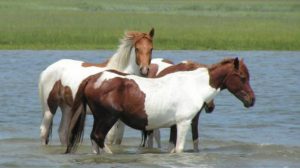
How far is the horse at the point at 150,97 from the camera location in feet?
37.4

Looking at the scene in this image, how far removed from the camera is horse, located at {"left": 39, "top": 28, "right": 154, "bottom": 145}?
12.3m

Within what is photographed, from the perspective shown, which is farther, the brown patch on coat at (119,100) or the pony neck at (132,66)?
the pony neck at (132,66)

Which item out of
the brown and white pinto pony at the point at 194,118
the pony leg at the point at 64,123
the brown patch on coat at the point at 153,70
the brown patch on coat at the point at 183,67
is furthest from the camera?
the brown patch on coat at the point at 153,70

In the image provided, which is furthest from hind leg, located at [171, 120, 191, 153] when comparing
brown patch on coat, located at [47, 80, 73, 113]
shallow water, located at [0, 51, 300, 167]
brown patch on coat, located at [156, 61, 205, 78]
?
brown patch on coat, located at [47, 80, 73, 113]

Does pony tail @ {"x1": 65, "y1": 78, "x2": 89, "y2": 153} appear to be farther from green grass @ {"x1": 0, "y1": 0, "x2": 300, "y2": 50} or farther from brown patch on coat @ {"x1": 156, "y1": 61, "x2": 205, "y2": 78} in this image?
green grass @ {"x1": 0, "y1": 0, "x2": 300, "y2": 50}

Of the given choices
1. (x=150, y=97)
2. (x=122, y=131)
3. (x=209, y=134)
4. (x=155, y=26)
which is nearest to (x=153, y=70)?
(x=122, y=131)

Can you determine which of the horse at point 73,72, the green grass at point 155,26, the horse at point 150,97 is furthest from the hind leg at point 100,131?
the green grass at point 155,26

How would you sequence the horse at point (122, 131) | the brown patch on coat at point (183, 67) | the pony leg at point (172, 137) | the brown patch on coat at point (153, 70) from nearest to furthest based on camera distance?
the pony leg at point (172, 137) < the brown patch on coat at point (183, 67) < the horse at point (122, 131) < the brown patch on coat at point (153, 70)

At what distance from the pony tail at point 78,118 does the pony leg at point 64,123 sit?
85 cm

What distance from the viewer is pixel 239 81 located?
11859 mm

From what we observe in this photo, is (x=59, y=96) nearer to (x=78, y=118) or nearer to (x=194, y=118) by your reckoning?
(x=78, y=118)

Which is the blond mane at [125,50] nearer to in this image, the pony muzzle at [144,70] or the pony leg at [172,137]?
the pony muzzle at [144,70]

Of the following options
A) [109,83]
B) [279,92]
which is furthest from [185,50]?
[109,83]

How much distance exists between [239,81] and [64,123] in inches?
100
